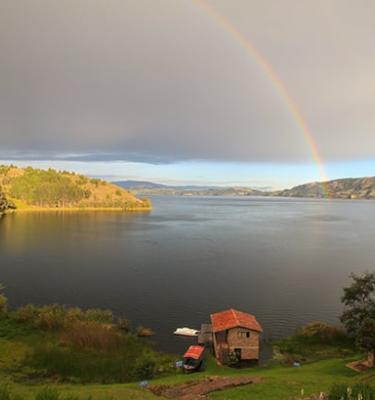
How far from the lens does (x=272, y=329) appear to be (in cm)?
4719

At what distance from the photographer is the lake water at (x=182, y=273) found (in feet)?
175

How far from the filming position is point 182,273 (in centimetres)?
7638

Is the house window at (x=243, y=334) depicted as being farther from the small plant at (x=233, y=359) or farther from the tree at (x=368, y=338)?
the tree at (x=368, y=338)

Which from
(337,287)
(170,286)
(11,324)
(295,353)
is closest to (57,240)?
(170,286)

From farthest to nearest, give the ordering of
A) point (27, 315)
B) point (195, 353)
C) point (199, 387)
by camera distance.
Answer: point (27, 315) → point (195, 353) → point (199, 387)

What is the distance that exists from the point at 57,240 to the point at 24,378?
8677cm

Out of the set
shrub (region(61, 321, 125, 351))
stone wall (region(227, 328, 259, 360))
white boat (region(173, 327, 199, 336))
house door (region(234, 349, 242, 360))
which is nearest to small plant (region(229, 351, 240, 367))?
house door (region(234, 349, 242, 360))

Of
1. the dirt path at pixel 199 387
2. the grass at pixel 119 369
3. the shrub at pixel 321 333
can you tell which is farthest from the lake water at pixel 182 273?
the dirt path at pixel 199 387

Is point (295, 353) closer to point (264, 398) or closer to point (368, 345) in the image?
point (368, 345)

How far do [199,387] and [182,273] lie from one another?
4912cm

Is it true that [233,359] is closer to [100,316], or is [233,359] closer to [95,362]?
[95,362]

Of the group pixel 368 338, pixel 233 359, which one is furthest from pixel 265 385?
pixel 233 359

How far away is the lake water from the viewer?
2104 inches

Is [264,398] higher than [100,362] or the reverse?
higher
